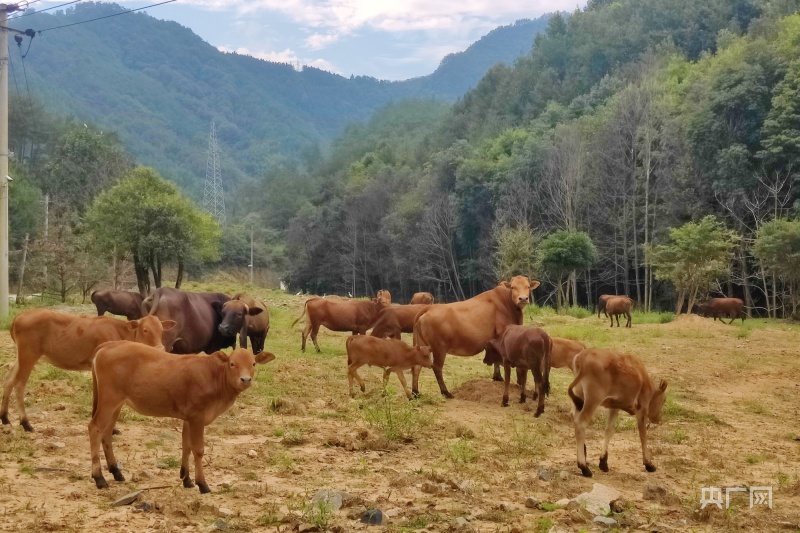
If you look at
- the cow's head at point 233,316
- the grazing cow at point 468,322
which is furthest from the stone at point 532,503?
the cow's head at point 233,316

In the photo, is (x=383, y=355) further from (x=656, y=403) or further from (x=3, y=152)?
(x=3, y=152)

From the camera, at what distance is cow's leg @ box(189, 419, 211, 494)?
709 centimetres

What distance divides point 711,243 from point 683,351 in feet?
53.9

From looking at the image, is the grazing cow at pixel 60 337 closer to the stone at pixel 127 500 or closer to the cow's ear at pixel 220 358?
the cow's ear at pixel 220 358

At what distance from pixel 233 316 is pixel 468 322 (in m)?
3.96

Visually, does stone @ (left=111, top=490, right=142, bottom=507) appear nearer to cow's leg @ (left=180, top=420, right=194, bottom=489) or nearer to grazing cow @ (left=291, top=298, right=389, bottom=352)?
cow's leg @ (left=180, top=420, right=194, bottom=489)

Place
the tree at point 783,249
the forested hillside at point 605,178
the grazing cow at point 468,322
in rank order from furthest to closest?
the forested hillside at point 605,178
the tree at point 783,249
the grazing cow at point 468,322

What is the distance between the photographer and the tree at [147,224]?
41.8 metres

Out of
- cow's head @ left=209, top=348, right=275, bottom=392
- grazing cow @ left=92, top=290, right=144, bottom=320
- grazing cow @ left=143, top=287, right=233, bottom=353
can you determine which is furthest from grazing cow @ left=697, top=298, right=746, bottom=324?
cow's head @ left=209, top=348, right=275, bottom=392

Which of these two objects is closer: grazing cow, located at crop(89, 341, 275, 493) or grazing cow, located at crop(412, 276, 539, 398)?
grazing cow, located at crop(89, 341, 275, 493)

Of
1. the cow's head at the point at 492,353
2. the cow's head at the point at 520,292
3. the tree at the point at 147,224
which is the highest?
the tree at the point at 147,224

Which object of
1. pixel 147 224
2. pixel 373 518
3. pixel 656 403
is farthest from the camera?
pixel 147 224

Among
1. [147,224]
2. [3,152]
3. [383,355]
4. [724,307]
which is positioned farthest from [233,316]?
[147,224]

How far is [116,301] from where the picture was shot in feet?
78.1
